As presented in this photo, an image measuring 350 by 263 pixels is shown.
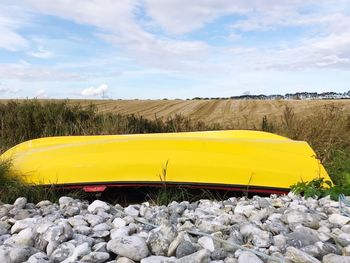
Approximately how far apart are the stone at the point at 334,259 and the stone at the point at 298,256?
0.05 metres

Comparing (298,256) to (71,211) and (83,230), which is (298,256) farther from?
(71,211)

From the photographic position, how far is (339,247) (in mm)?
2432

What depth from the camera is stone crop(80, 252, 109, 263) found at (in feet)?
7.19

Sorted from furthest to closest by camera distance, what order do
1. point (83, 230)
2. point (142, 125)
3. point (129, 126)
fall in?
1. point (142, 125)
2. point (129, 126)
3. point (83, 230)

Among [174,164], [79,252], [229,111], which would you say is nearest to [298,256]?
[79,252]

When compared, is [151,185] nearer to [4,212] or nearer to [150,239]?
[4,212]

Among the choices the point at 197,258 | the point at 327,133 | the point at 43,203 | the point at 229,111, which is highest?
the point at 327,133

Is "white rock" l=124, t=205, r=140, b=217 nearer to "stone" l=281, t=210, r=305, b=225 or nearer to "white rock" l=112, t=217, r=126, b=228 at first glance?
"white rock" l=112, t=217, r=126, b=228

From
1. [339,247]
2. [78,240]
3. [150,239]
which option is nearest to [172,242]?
[150,239]

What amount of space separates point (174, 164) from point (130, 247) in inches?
78.5

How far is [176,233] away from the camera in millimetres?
2461

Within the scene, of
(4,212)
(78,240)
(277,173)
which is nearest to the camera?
(78,240)

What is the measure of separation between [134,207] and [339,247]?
153 centimetres

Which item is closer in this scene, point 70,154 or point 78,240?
point 78,240
